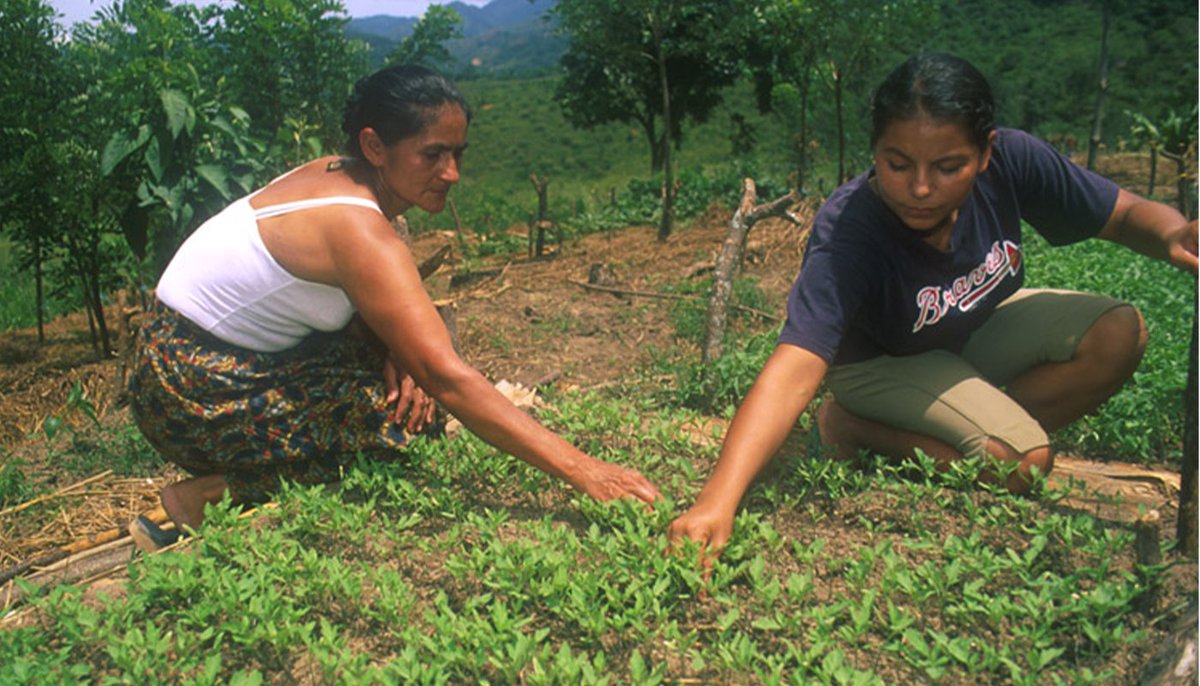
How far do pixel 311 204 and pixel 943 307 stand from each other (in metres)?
2.10

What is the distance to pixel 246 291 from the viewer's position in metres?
3.03

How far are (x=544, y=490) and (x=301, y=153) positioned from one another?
493 cm

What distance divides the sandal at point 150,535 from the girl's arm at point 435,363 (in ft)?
3.86

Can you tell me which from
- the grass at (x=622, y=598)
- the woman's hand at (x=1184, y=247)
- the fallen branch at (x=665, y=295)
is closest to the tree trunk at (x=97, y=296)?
the fallen branch at (x=665, y=295)

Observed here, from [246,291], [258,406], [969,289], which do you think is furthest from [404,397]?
[969,289]

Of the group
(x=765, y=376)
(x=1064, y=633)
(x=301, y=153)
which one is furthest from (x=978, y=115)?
(x=301, y=153)

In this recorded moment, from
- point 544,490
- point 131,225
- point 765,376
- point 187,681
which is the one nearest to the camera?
point 187,681

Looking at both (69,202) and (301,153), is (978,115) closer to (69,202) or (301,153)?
(301,153)

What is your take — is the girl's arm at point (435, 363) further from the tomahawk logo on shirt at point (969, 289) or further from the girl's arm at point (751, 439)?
the tomahawk logo on shirt at point (969, 289)

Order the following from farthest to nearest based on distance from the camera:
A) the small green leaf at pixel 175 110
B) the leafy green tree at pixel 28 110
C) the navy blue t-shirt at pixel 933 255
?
the leafy green tree at pixel 28 110, the small green leaf at pixel 175 110, the navy blue t-shirt at pixel 933 255

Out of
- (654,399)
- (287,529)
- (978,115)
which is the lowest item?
(654,399)

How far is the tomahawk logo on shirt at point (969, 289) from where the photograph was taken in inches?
119

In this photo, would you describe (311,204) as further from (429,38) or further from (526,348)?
(429,38)

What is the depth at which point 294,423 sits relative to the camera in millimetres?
3256
